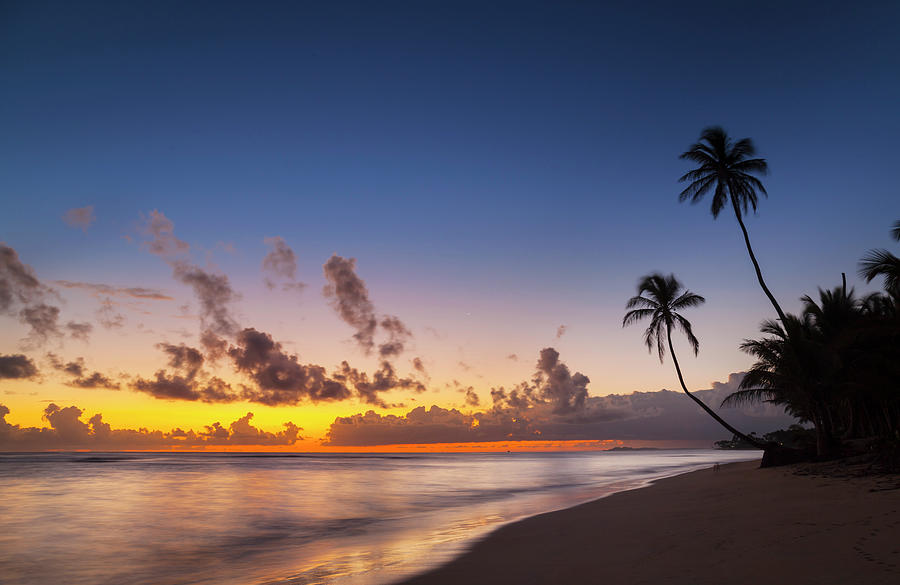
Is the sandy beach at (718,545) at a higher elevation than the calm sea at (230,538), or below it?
higher

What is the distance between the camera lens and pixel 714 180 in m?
29.8

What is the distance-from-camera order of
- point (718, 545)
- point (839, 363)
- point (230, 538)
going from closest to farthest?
1. point (718, 545)
2. point (230, 538)
3. point (839, 363)

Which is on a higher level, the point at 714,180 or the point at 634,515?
the point at 714,180

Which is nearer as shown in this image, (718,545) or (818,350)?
(718,545)

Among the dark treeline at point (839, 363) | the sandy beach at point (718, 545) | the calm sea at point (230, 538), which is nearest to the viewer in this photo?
the sandy beach at point (718, 545)

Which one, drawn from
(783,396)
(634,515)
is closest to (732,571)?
(634,515)

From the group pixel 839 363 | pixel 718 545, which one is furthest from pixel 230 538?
pixel 839 363

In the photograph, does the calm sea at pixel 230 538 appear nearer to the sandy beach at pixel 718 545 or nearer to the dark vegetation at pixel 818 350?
the sandy beach at pixel 718 545

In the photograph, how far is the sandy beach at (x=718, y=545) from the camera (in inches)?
254

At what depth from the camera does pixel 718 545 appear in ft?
27.1

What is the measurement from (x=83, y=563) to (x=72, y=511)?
1338 centimetres

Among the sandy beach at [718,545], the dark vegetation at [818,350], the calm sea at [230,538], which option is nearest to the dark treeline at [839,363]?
the dark vegetation at [818,350]

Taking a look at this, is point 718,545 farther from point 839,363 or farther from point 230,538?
point 839,363

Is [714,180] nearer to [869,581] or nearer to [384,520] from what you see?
[384,520]
